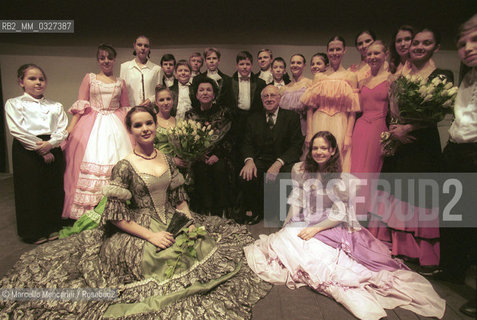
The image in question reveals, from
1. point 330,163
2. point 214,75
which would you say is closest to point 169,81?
point 214,75

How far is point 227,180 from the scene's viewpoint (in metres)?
3.86

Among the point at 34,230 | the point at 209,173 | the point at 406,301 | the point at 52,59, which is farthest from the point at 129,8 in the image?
the point at 406,301

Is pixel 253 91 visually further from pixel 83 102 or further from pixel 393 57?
pixel 83 102

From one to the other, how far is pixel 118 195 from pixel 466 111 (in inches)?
107

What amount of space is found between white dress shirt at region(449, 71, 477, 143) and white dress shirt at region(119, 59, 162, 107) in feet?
11.2

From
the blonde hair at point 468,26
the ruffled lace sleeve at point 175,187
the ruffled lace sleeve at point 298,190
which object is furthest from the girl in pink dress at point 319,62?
the ruffled lace sleeve at point 175,187

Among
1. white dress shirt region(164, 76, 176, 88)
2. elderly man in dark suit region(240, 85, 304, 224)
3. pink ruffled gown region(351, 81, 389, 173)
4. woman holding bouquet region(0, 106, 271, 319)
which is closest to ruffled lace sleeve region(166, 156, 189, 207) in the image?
woman holding bouquet region(0, 106, 271, 319)

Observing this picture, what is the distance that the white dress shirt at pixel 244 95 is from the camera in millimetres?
4160

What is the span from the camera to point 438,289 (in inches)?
99.9

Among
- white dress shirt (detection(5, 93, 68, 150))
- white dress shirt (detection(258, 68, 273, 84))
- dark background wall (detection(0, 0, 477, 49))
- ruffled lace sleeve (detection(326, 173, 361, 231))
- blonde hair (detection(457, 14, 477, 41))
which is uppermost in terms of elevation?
dark background wall (detection(0, 0, 477, 49))

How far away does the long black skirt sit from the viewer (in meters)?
3.27

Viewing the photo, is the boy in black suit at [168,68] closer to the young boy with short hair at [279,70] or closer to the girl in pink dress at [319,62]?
the young boy with short hair at [279,70]

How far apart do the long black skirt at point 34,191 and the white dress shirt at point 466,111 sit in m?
3.92

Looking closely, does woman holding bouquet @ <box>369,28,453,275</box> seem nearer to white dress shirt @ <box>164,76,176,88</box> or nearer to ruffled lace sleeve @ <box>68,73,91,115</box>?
white dress shirt @ <box>164,76,176,88</box>
